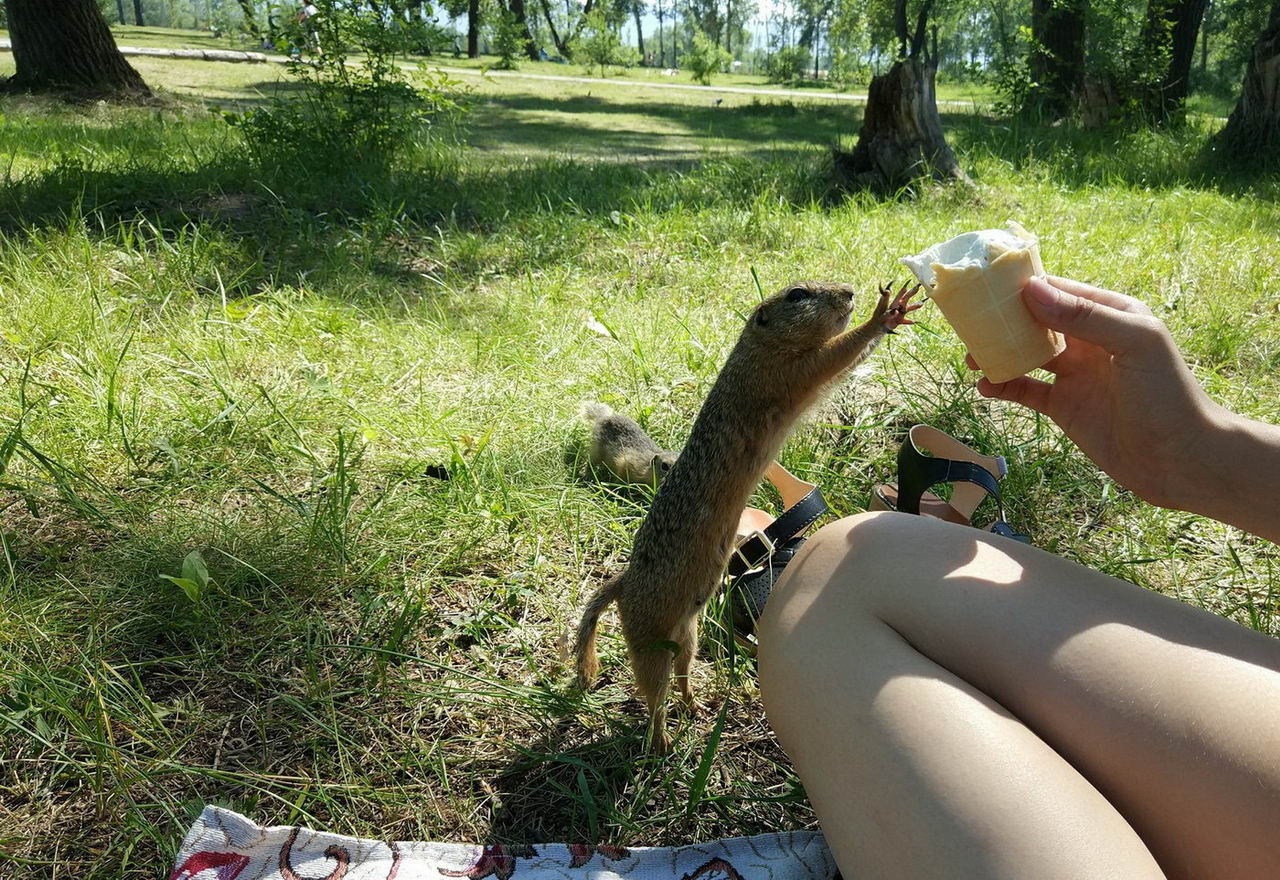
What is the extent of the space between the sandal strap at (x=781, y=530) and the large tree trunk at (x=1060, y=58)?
789 cm

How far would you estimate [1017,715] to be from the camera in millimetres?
1250

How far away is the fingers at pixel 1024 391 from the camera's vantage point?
1.81m

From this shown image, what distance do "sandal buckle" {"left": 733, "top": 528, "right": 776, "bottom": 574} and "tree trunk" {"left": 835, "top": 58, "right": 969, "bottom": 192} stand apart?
4.18 m

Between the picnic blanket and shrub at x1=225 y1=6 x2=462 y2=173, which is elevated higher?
shrub at x1=225 y1=6 x2=462 y2=173

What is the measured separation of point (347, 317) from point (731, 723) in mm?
2532

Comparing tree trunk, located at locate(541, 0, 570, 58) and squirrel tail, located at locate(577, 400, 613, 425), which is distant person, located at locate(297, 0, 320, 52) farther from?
tree trunk, located at locate(541, 0, 570, 58)

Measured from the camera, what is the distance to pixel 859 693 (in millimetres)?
1255

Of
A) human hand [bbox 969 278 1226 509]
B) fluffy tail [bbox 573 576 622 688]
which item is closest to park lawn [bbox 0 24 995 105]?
fluffy tail [bbox 573 576 622 688]

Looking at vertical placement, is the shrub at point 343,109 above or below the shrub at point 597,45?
below

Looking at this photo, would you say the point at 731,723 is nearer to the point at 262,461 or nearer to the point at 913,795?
the point at 913,795

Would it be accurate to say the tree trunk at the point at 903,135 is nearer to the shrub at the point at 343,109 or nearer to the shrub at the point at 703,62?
the shrub at the point at 343,109

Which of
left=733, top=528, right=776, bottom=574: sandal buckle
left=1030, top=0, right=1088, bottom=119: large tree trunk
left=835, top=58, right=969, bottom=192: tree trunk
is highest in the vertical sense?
left=1030, top=0, right=1088, bottom=119: large tree trunk

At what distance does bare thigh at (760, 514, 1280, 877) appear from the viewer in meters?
1.04

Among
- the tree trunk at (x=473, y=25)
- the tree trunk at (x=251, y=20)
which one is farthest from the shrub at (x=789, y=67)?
the tree trunk at (x=251, y=20)
